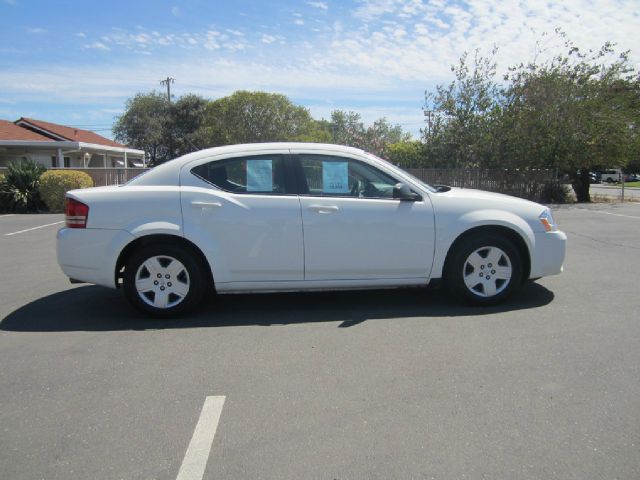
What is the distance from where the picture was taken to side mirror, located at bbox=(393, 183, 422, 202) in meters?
5.19

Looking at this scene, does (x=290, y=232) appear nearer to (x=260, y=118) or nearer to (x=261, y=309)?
(x=261, y=309)

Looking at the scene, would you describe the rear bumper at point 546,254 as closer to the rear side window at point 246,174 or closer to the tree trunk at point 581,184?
the rear side window at point 246,174

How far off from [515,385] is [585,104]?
63.0 ft

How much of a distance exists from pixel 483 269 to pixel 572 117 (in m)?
17.2

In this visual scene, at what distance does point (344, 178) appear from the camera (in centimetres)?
533

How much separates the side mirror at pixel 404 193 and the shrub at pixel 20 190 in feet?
51.7

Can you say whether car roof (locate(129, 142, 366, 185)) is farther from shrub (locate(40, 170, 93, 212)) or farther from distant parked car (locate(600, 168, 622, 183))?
distant parked car (locate(600, 168, 622, 183))

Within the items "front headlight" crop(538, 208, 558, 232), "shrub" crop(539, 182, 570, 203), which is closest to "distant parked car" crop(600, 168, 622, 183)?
"shrub" crop(539, 182, 570, 203)

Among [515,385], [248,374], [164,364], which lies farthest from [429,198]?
[164,364]

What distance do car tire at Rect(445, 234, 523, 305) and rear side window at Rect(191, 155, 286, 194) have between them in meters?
1.93

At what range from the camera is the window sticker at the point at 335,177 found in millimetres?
5293

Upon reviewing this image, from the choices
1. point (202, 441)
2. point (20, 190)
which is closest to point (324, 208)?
point (202, 441)

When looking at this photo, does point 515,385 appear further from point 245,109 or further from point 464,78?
point 245,109

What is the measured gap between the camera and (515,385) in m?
3.60
